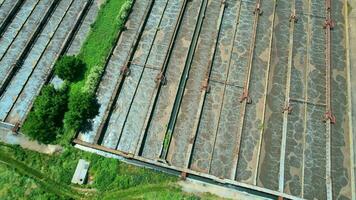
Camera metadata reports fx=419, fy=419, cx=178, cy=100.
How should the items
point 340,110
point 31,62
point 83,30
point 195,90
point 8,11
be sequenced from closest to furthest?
point 340,110
point 195,90
point 31,62
point 83,30
point 8,11

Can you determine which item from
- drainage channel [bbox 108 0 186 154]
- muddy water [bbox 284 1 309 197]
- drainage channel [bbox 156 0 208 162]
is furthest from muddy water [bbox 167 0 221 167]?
muddy water [bbox 284 1 309 197]

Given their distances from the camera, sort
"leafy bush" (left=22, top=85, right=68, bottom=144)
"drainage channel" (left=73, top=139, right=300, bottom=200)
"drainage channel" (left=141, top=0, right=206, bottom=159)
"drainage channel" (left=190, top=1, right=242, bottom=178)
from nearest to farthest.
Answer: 1. "drainage channel" (left=73, top=139, right=300, bottom=200)
2. "drainage channel" (left=190, top=1, right=242, bottom=178)
3. "leafy bush" (left=22, top=85, right=68, bottom=144)
4. "drainage channel" (left=141, top=0, right=206, bottom=159)

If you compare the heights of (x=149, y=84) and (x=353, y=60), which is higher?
(x=353, y=60)

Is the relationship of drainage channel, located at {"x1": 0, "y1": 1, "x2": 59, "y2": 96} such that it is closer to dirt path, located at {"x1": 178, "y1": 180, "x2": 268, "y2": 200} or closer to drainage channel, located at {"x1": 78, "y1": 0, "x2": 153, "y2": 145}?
drainage channel, located at {"x1": 78, "y1": 0, "x2": 153, "y2": 145}

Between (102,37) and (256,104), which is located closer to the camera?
(256,104)

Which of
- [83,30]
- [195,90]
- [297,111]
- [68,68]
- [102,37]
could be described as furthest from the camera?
[83,30]

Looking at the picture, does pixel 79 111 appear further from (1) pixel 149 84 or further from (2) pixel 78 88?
(1) pixel 149 84

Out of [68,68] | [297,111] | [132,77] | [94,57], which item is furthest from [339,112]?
[68,68]
